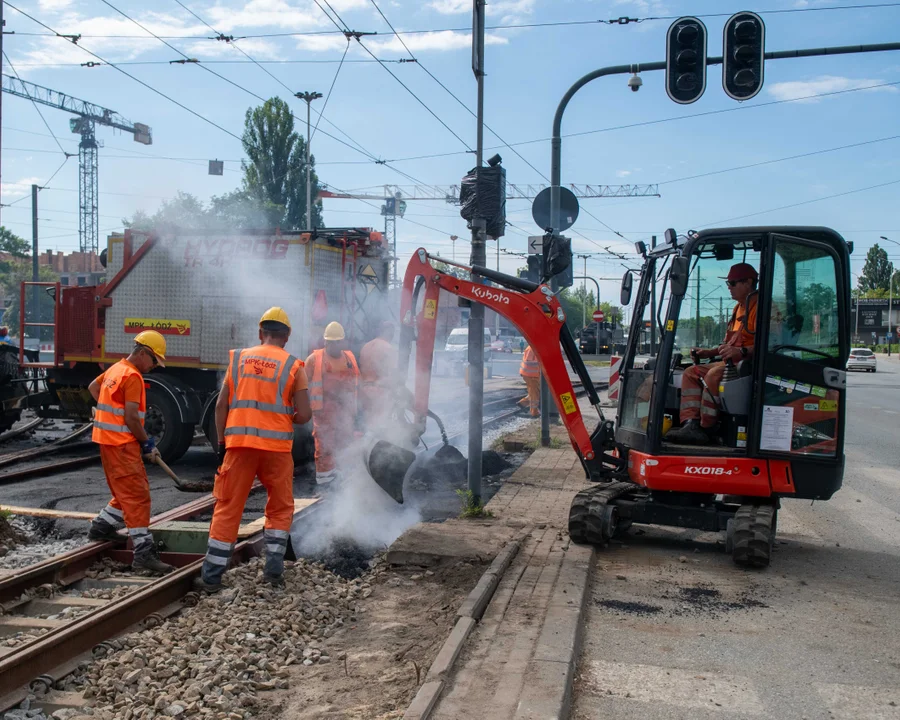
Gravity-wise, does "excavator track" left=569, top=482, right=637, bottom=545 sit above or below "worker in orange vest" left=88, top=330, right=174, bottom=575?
below

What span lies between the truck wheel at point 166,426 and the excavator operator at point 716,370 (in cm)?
659

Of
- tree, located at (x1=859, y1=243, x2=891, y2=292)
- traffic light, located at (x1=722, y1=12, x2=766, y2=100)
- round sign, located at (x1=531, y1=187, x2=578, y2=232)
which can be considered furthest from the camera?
tree, located at (x1=859, y1=243, x2=891, y2=292)

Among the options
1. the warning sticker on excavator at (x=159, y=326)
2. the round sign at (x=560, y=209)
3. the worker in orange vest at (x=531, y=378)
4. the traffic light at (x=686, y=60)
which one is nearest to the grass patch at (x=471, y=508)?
the round sign at (x=560, y=209)

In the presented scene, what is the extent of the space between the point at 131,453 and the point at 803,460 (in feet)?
16.7

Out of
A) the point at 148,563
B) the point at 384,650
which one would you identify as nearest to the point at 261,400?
the point at 148,563

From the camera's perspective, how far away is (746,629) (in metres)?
5.07

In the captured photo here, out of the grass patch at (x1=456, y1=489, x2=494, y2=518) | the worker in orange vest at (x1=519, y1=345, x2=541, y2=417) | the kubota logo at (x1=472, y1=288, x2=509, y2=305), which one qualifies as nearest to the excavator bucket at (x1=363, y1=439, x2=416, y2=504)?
the grass patch at (x1=456, y1=489, x2=494, y2=518)

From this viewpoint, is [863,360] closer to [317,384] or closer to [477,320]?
[317,384]

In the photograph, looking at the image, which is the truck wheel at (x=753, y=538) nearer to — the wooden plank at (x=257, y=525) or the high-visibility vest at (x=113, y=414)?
the wooden plank at (x=257, y=525)

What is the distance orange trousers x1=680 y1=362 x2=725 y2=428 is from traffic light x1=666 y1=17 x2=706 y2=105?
497cm

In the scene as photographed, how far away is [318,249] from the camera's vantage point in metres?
10.9

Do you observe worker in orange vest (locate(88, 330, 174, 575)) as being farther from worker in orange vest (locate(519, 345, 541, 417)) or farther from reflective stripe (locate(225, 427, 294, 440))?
worker in orange vest (locate(519, 345, 541, 417))

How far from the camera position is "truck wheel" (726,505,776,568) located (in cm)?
620

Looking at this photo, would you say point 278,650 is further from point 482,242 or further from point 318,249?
point 318,249
